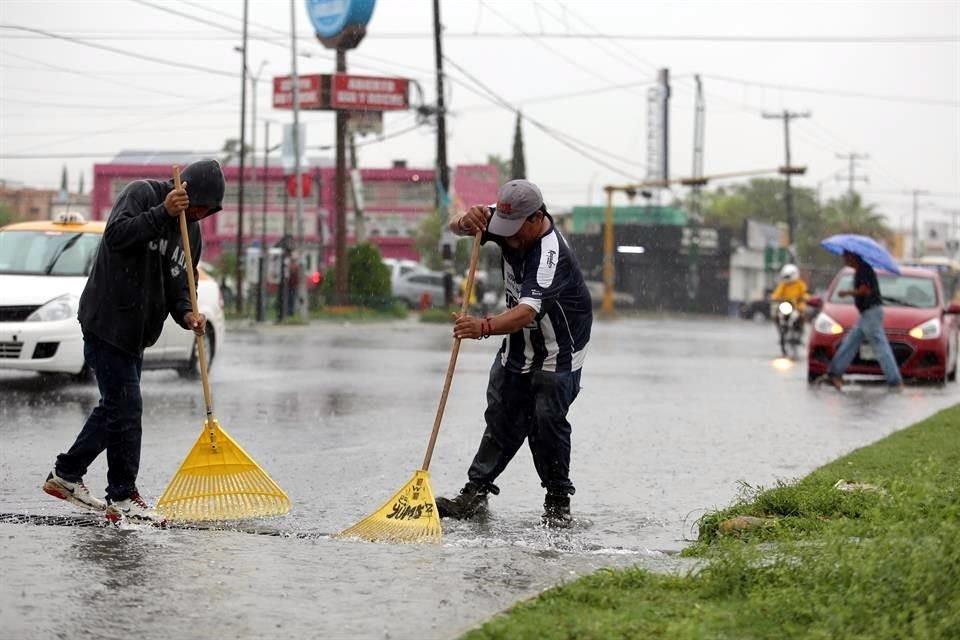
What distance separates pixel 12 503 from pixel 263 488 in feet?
4.05

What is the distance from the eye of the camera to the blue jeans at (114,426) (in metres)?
7.11

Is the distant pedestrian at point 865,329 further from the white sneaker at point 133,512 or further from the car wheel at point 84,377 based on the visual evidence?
the white sneaker at point 133,512

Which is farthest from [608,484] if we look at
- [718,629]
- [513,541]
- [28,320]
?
[28,320]

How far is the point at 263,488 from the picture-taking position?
7.43 m

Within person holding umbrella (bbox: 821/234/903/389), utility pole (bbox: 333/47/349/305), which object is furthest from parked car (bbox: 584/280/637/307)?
person holding umbrella (bbox: 821/234/903/389)

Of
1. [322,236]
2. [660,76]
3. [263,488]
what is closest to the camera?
[263,488]

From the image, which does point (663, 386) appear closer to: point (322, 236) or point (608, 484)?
point (608, 484)

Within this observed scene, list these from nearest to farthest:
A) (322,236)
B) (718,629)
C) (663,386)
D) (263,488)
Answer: (718,629), (263,488), (663,386), (322,236)

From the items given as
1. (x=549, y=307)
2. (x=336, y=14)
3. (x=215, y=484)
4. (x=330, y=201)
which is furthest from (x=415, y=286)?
(x=215, y=484)

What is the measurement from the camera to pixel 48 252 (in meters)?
14.7

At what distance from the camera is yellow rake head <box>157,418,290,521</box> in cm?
720

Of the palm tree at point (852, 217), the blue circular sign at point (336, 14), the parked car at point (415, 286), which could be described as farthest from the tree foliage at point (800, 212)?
the blue circular sign at point (336, 14)

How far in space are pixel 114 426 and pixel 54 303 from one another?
6905 millimetres

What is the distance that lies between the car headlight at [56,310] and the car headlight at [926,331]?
35.0 ft
